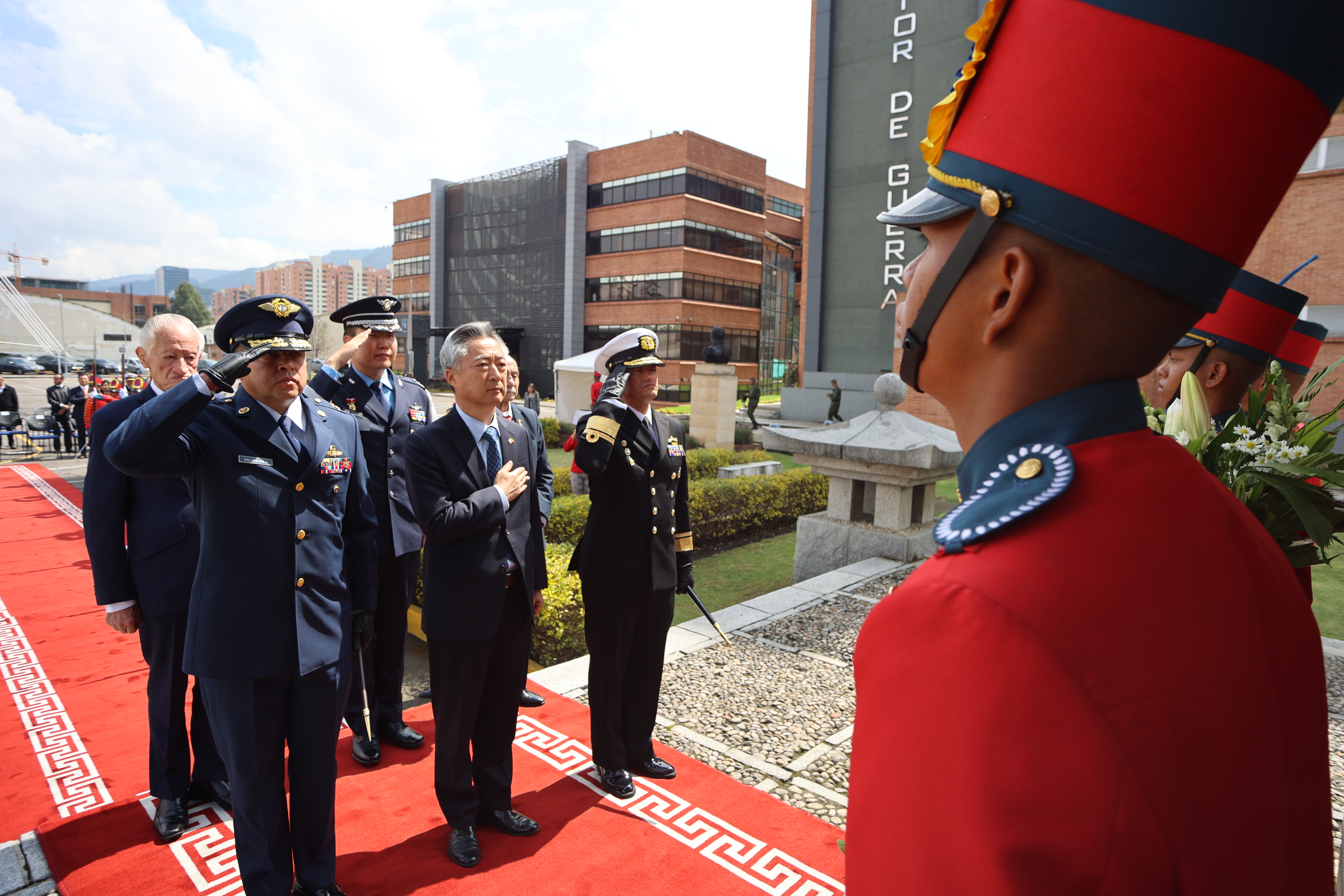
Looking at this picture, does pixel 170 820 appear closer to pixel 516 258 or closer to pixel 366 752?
pixel 366 752

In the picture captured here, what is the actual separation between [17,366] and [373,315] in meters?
57.1

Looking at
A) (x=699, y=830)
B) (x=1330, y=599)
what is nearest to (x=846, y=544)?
(x=1330, y=599)

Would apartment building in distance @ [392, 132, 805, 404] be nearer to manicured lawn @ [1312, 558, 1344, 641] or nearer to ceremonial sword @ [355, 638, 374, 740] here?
manicured lawn @ [1312, 558, 1344, 641]

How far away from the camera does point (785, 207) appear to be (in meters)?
56.5

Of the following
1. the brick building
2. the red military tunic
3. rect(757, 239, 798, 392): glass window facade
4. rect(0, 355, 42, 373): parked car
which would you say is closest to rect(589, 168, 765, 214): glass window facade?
rect(757, 239, 798, 392): glass window facade

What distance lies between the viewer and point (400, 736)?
4285 millimetres

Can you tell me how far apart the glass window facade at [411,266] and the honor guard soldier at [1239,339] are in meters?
56.4

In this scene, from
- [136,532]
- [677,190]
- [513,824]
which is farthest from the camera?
[677,190]

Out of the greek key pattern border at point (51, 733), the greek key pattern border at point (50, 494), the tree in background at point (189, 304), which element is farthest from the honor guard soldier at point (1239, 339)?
the tree in background at point (189, 304)

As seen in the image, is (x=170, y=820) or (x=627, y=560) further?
(x=627, y=560)

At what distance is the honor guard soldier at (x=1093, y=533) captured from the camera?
0.74m

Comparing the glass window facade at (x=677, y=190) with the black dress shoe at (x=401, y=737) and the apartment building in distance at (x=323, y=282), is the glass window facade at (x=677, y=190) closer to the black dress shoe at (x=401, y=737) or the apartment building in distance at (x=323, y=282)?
the black dress shoe at (x=401, y=737)

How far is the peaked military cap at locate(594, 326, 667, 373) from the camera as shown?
4062mm

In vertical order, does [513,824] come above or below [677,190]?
below
